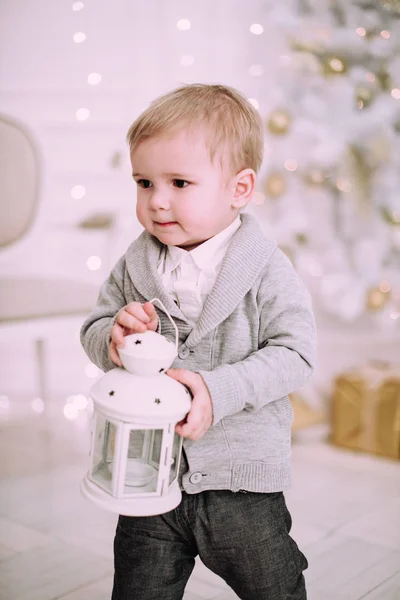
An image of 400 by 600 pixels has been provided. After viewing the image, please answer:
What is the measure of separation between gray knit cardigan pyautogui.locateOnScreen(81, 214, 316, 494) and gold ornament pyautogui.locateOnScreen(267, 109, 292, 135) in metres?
1.40

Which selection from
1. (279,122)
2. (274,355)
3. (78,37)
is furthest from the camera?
(78,37)

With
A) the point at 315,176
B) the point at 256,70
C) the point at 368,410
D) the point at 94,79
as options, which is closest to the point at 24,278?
the point at 94,79

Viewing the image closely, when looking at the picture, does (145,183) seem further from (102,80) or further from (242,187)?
(102,80)

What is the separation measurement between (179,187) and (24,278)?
53.1 inches

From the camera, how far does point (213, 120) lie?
3.28ft

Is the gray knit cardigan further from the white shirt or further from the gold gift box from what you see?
the gold gift box

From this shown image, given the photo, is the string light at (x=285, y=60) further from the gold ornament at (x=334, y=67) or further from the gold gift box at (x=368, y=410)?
the gold gift box at (x=368, y=410)

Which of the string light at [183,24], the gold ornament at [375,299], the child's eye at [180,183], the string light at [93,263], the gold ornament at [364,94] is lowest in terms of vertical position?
the string light at [93,263]

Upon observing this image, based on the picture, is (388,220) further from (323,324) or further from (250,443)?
(250,443)

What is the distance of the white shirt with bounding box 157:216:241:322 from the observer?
1045mm

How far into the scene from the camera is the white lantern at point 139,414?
884 millimetres

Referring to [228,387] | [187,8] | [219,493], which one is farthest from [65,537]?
[187,8]

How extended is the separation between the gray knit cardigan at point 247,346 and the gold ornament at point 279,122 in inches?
55.0

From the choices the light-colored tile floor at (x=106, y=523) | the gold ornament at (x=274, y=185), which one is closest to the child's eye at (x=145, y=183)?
the light-colored tile floor at (x=106, y=523)
